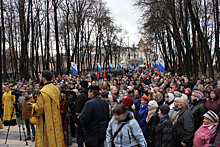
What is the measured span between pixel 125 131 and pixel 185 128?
6.08 ft

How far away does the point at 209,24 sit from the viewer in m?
29.9

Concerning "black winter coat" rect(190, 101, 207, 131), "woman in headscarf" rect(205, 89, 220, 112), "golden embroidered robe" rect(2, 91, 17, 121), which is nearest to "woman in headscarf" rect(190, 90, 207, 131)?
"black winter coat" rect(190, 101, 207, 131)

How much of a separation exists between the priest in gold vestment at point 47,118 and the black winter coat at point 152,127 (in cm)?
205

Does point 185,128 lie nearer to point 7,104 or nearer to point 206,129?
point 206,129

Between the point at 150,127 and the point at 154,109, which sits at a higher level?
the point at 154,109

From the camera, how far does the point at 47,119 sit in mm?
4547

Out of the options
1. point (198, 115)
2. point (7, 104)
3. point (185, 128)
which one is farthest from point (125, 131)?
point (7, 104)

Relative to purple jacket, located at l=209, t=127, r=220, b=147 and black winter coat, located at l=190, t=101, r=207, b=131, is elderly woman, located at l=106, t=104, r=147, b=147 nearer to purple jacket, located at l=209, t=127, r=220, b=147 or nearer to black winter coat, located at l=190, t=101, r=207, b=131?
purple jacket, located at l=209, t=127, r=220, b=147

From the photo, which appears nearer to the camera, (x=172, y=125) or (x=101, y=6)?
(x=172, y=125)

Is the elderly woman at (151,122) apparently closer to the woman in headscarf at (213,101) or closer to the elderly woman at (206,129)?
the elderly woman at (206,129)

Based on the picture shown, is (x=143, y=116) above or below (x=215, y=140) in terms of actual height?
below

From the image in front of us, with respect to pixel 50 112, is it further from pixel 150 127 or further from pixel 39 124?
pixel 150 127

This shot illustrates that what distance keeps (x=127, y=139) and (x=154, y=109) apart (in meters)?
1.95

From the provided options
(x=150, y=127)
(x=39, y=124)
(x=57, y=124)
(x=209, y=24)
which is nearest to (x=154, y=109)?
(x=150, y=127)
